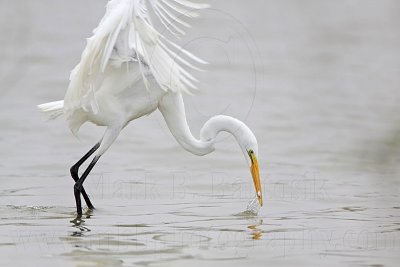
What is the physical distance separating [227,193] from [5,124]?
5446 millimetres

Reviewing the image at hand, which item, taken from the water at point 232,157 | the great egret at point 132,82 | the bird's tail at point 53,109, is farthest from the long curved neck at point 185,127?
the bird's tail at point 53,109

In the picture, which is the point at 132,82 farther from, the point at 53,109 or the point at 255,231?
the point at 255,231

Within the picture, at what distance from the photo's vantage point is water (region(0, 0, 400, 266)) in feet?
21.9

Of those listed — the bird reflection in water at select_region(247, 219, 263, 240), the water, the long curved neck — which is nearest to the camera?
the water

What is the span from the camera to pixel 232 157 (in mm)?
13164

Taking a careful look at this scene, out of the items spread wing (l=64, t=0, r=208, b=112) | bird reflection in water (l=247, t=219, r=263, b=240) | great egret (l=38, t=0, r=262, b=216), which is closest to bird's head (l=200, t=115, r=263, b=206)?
great egret (l=38, t=0, r=262, b=216)

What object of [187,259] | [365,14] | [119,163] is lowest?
[187,259]

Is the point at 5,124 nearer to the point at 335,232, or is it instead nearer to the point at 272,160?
the point at 272,160

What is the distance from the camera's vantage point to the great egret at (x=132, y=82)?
27.6 feet

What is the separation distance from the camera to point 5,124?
48.1 feet

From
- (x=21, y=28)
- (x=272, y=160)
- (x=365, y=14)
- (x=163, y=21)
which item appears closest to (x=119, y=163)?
(x=272, y=160)

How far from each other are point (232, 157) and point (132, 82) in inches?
160

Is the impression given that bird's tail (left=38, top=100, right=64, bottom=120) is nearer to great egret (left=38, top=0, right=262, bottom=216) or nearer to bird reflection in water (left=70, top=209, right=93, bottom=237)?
great egret (left=38, top=0, right=262, bottom=216)

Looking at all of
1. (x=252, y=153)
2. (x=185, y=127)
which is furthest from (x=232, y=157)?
(x=252, y=153)
